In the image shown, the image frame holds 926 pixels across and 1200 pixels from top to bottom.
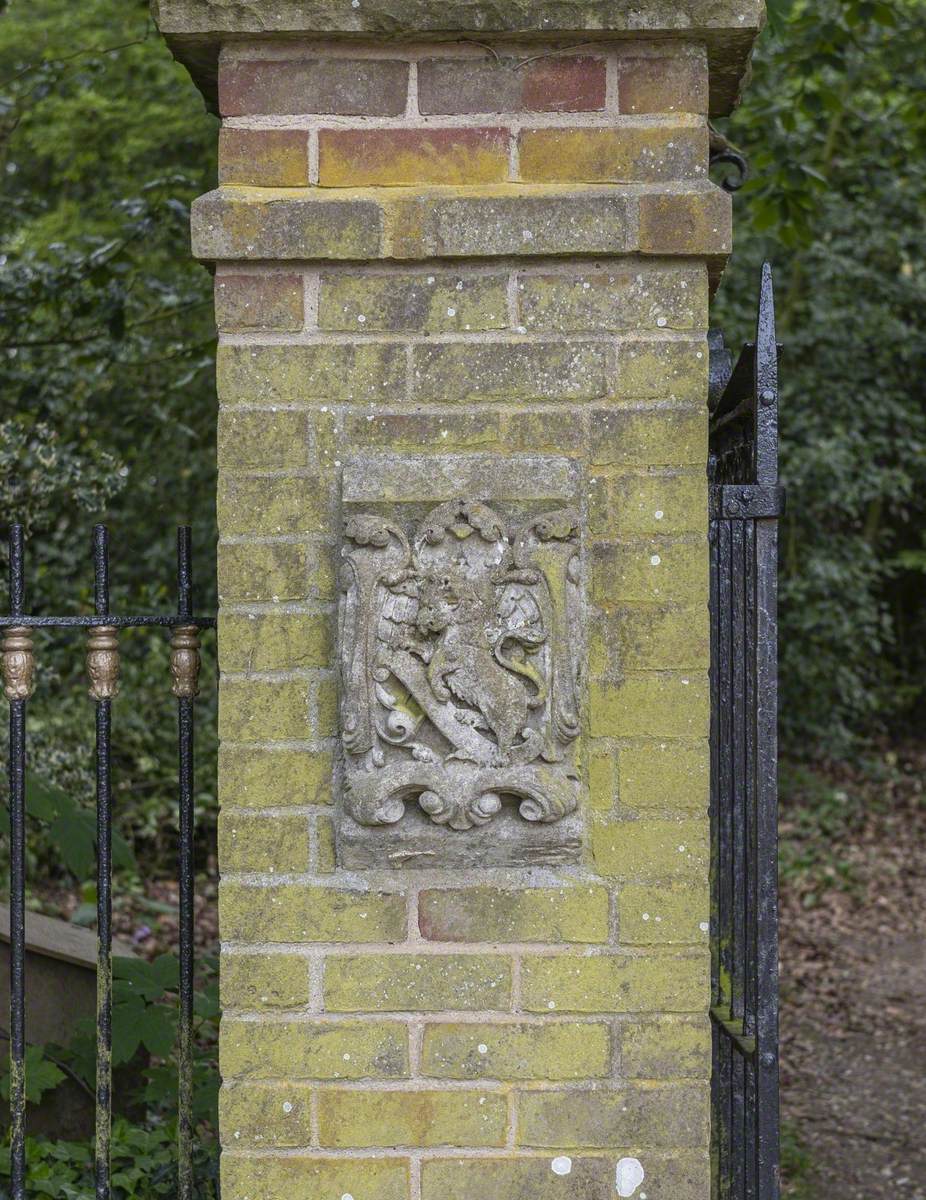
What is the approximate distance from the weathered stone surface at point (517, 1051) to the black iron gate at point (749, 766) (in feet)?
1.09

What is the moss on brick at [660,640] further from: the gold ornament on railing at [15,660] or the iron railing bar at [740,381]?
the gold ornament on railing at [15,660]

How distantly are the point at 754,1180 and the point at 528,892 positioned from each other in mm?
679

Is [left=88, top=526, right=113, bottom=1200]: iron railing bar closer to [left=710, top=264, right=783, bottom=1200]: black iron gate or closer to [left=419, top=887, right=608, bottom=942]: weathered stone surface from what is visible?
[left=419, top=887, right=608, bottom=942]: weathered stone surface

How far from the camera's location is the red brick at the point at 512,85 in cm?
207

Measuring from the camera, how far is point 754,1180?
2.25 meters

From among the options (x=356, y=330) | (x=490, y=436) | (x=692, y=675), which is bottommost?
(x=692, y=675)

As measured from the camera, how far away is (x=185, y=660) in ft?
7.75

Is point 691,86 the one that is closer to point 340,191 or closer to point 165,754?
point 340,191

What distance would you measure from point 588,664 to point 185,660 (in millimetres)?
748

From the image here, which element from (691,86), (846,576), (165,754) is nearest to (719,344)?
(691,86)

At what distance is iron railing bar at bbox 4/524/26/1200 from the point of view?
7.54 feet

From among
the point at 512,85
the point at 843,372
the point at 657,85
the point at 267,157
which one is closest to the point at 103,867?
the point at 267,157

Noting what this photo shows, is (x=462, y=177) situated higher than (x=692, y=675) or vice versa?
(x=462, y=177)

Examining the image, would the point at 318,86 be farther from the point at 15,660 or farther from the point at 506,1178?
the point at 506,1178
